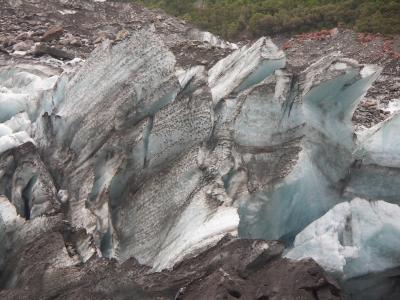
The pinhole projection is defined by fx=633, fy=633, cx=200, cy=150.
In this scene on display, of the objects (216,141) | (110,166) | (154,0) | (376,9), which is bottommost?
(154,0)

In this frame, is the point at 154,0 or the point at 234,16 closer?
the point at 234,16

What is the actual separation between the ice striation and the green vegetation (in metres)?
15.4

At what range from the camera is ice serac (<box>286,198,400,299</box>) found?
6.83 metres

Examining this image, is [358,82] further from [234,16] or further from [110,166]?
[234,16]

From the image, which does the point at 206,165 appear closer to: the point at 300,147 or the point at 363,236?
the point at 300,147

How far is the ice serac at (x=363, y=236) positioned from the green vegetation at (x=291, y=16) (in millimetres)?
16593

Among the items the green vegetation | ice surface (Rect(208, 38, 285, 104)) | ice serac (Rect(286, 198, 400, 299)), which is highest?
ice surface (Rect(208, 38, 285, 104))

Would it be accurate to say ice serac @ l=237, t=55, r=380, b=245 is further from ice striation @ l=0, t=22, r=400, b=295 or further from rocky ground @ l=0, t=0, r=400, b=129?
rocky ground @ l=0, t=0, r=400, b=129

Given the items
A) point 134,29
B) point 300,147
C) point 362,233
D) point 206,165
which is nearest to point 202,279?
point 206,165

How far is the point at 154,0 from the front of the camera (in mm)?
36562

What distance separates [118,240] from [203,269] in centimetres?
185

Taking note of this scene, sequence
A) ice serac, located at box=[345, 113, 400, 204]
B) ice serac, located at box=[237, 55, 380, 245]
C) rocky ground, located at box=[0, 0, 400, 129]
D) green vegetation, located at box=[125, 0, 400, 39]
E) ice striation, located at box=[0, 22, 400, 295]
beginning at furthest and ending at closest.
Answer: green vegetation, located at box=[125, 0, 400, 39] → rocky ground, located at box=[0, 0, 400, 129] → ice serac, located at box=[345, 113, 400, 204] → ice serac, located at box=[237, 55, 380, 245] → ice striation, located at box=[0, 22, 400, 295]

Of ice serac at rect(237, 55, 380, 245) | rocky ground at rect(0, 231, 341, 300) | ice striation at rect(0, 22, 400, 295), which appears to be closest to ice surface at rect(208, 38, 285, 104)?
ice striation at rect(0, 22, 400, 295)

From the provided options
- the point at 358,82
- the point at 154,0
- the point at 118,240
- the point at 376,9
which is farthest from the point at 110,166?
the point at 154,0
